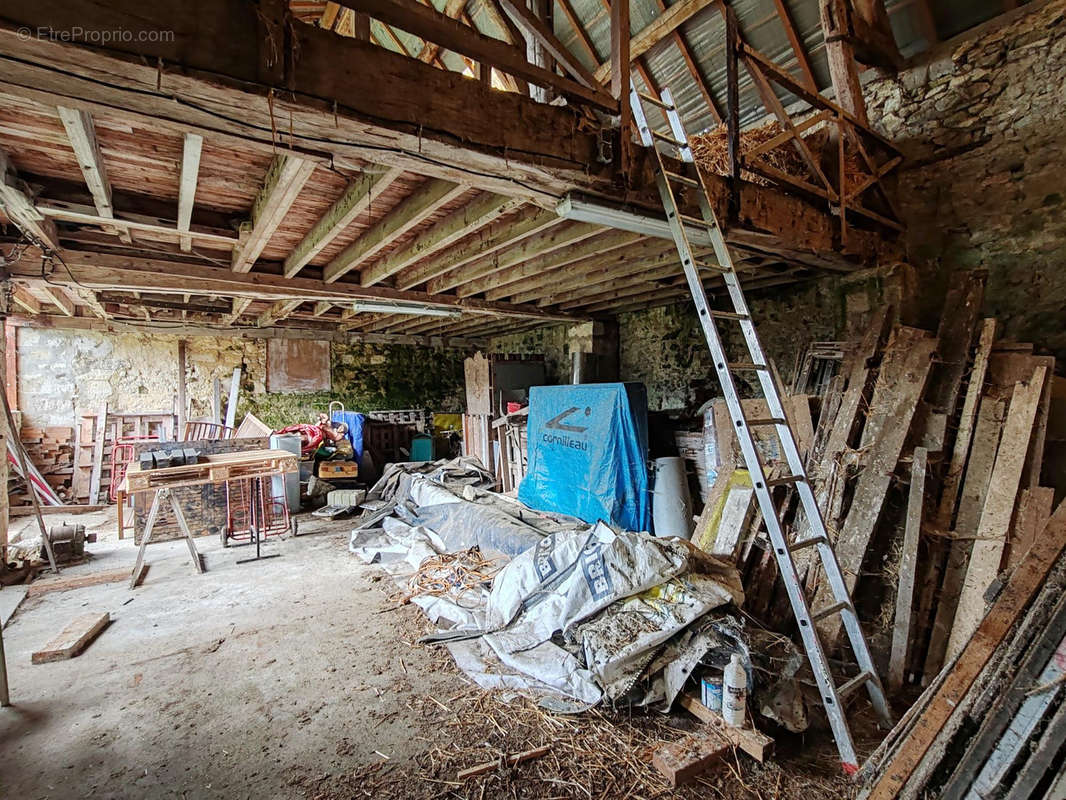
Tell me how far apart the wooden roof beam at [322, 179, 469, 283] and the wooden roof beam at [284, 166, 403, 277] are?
19cm

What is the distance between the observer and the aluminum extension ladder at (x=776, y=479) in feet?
5.90

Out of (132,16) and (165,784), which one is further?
(165,784)

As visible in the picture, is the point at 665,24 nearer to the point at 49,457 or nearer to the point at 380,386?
the point at 380,386

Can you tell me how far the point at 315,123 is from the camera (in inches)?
61.5

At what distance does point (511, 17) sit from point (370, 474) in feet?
21.3

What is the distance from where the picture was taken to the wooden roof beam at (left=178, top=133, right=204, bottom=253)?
2057mm

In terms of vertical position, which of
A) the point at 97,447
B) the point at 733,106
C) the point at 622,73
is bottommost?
the point at 97,447

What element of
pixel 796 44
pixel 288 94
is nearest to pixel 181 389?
pixel 288 94

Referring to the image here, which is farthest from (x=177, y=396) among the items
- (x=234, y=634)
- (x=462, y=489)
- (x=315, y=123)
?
(x=315, y=123)

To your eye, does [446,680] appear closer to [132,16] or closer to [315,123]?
[315,123]

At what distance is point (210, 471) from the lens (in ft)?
13.0

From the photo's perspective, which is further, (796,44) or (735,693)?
(796,44)

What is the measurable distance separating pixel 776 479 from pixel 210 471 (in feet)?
14.2

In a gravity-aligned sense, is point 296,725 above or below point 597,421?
below
